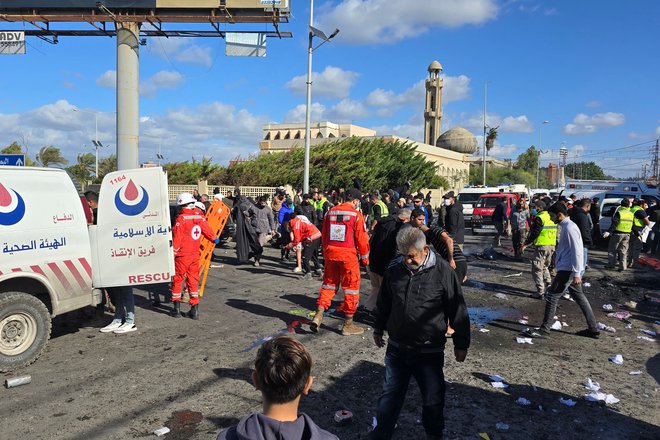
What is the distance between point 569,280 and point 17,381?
6.80 m

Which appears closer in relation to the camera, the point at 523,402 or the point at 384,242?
the point at 523,402

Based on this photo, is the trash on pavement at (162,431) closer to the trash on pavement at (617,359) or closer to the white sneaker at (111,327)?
the white sneaker at (111,327)

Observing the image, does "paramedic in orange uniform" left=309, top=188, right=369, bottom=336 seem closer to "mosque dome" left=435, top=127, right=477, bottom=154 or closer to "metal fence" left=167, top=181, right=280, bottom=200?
"metal fence" left=167, top=181, right=280, bottom=200

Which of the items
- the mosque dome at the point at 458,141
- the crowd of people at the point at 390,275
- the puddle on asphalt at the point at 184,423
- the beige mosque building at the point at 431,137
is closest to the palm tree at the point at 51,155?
the beige mosque building at the point at 431,137

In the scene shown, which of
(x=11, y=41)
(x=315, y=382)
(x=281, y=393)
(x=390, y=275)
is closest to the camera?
(x=281, y=393)

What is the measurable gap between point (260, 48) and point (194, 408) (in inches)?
618

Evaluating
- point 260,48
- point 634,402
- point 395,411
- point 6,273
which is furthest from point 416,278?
point 260,48

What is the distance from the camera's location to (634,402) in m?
4.76

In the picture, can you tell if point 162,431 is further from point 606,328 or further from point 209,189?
point 209,189

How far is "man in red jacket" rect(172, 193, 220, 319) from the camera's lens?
7.39 metres

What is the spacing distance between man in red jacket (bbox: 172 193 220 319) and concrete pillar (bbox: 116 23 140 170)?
435 inches

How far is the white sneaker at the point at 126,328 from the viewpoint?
6.77 m

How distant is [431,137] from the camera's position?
83062 millimetres

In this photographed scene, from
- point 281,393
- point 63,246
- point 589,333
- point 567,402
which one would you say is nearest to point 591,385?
point 567,402
